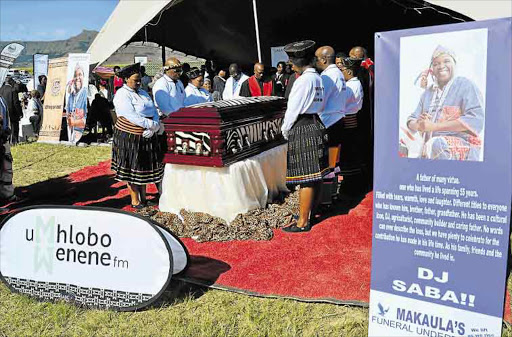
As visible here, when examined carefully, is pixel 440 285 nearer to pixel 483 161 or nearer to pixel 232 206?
pixel 483 161

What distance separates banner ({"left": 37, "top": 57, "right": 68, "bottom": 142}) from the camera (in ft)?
31.4

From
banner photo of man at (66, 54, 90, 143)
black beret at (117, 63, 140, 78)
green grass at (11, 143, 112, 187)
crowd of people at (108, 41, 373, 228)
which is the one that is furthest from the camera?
banner photo of man at (66, 54, 90, 143)

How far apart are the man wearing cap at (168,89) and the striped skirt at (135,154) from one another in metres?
0.38

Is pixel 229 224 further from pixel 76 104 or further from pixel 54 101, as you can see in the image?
pixel 54 101

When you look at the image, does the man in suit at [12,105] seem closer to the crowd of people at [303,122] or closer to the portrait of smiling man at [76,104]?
the portrait of smiling man at [76,104]

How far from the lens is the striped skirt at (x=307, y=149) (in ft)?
12.7

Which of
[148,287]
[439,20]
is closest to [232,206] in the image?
[148,287]

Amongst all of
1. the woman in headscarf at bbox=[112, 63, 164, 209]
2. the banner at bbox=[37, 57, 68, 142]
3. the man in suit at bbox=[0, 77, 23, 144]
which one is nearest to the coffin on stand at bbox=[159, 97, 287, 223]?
the woman in headscarf at bbox=[112, 63, 164, 209]

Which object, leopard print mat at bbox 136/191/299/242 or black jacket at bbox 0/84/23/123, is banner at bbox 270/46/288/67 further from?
leopard print mat at bbox 136/191/299/242

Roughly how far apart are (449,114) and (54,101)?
9.44m

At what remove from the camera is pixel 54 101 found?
9.73 meters

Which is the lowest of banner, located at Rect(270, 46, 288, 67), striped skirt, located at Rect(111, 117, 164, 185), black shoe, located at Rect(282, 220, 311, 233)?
black shoe, located at Rect(282, 220, 311, 233)

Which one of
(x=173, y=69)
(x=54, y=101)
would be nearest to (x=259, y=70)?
(x=173, y=69)

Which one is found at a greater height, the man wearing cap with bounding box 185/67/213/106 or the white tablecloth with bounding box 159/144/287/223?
the man wearing cap with bounding box 185/67/213/106
